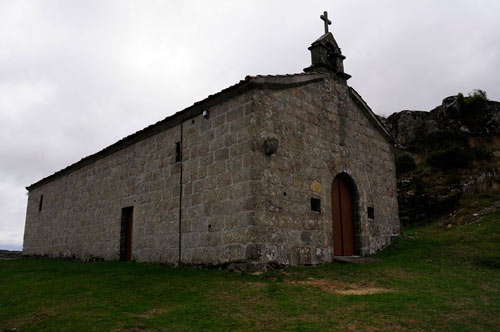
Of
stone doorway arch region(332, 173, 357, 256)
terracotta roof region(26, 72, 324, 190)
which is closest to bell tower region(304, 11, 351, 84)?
terracotta roof region(26, 72, 324, 190)

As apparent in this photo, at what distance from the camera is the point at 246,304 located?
21.3ft

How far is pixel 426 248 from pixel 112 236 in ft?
35.2

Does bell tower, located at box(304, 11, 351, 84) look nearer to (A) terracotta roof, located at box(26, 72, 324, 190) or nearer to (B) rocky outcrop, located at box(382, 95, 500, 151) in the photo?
(A) terracotta roof, located at box(26, 72, 324, 190)

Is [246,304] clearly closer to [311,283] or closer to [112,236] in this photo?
[311,283]

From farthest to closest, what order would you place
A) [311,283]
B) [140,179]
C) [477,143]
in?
[477,143], [140,179], [311,283]

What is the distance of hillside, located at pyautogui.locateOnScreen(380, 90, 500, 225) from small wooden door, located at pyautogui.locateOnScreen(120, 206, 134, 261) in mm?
12080

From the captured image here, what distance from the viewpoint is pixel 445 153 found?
2053cm

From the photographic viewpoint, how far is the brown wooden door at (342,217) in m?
11.5

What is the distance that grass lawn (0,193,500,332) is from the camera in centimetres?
546

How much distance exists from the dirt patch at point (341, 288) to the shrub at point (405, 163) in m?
16.4

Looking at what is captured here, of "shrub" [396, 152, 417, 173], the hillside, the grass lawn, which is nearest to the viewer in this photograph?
the grass lawn

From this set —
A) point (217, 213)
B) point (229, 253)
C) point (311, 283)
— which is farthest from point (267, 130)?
point (311, 283)

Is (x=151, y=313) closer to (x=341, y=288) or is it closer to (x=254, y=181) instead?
(x=341, y=288)

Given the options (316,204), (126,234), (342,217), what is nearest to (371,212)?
(342,217)
